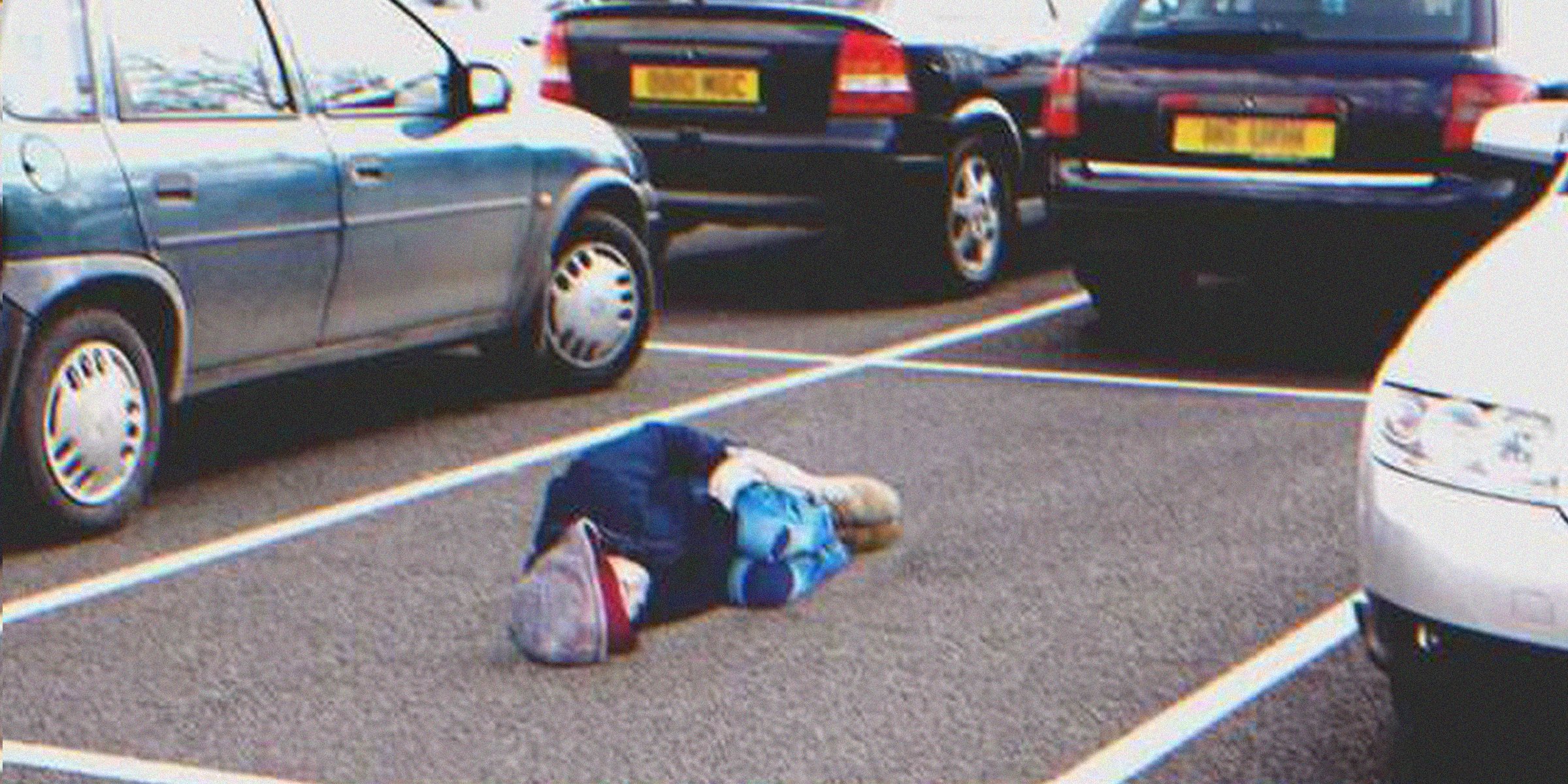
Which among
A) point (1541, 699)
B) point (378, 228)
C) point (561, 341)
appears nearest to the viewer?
point (1541, 699)

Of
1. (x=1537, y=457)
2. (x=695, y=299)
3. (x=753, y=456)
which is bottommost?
(x=695, y=299)

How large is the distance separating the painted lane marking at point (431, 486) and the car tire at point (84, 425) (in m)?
0.31

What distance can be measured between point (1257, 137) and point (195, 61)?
12.1 ft

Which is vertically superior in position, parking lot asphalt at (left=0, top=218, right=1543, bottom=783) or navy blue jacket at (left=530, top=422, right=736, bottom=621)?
navy blue jacket at (left=530, top=422, right=736, bottom=621)

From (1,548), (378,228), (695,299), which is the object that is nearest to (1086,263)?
(695,299)

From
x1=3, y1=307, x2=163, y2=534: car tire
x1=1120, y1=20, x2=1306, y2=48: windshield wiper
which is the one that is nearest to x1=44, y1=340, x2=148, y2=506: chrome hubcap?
x1=3, y1=307, x2=163, y2=534: car tire

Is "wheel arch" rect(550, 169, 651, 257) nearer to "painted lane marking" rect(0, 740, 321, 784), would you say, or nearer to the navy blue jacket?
the navy blue jacket

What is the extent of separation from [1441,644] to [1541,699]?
0.20 m

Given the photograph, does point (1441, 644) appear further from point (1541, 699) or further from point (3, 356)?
point (3, 356)

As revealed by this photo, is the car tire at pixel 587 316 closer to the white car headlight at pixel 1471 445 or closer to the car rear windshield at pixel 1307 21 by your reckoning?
the car rear windshield at pixel 1307 21

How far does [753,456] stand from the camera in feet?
22.1

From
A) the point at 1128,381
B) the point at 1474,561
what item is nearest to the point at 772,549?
the point at 1474,561

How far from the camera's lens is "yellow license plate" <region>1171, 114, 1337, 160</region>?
9.43 m

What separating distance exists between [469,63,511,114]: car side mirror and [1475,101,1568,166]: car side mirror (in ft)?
11.3
